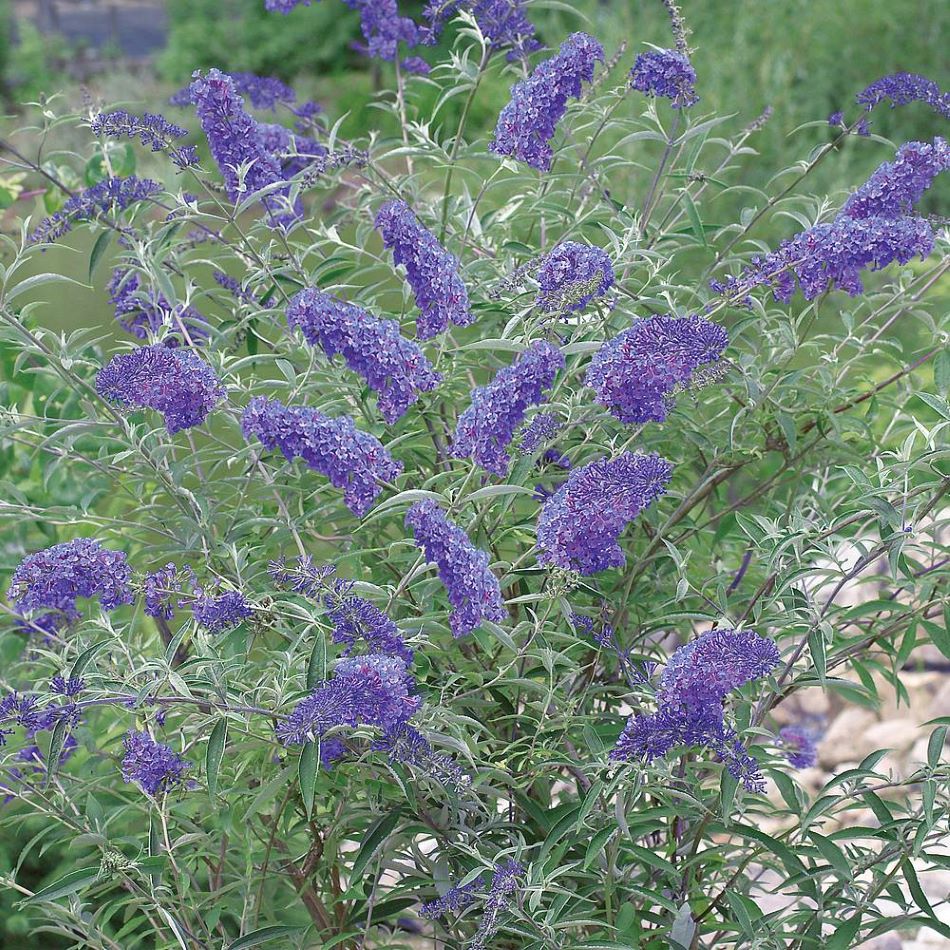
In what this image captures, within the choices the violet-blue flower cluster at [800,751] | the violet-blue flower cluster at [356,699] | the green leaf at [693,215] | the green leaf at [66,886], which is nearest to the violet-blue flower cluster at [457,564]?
the violet-blue flower cluster at [356,699]

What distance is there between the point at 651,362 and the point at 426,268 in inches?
15.5

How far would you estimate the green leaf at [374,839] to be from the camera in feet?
6.33

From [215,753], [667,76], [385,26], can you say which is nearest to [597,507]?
[215,753]

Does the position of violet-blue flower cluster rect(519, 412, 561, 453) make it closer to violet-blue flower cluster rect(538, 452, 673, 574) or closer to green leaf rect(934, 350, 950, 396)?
violet-blue flower cluster rect(538, 452, 673, 574)

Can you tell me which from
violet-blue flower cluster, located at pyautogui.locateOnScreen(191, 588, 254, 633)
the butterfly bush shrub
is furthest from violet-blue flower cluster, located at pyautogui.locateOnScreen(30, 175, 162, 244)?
violet-blue flower cluster, located at pyautogui.locateOnScreen(191, 588, 254, 633)

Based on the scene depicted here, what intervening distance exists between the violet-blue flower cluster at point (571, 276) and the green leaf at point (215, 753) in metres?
0.76

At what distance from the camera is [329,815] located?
86.5 inches

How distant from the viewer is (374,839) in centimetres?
197

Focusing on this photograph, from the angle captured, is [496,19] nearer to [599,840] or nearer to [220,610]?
[220,610]

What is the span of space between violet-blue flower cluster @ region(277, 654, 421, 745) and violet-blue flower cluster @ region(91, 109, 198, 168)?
3.07ft

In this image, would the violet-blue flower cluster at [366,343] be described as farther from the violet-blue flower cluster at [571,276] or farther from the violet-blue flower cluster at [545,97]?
the violet-blue flower cluster at [545,97]

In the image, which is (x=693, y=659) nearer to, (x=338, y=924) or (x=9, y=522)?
(x=338, y=924)

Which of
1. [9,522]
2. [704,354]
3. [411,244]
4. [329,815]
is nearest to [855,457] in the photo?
[704,354]

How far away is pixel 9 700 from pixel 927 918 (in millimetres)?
1471
